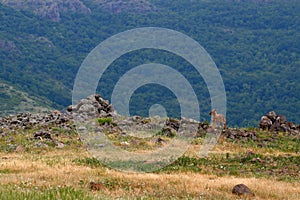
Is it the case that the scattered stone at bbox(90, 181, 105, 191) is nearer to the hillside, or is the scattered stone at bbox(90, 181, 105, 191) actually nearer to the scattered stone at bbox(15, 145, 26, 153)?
the hillside

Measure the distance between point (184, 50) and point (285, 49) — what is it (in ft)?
128

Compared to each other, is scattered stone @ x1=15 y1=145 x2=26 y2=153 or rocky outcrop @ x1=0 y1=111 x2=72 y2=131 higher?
rocky outcrop @ x1=0 y1=111 x2=72 y2=131

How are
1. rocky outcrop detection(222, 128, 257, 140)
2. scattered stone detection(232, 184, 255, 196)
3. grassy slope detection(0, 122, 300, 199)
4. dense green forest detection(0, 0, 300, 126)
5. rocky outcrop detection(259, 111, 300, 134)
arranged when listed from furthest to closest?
dense green forest detection(0, 0, 300, 126) < rocky outcrop detection(259, 111, 300, 134) < rocky outcrop detection(222, 128, 257, 140) < scattered stone detection(232, 184, 255, 196) < grassy slope detection(0, 122, 300, 199)

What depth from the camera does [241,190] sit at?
1622 centimetres

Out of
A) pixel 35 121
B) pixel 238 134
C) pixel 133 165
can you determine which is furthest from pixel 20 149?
pixel 238 134

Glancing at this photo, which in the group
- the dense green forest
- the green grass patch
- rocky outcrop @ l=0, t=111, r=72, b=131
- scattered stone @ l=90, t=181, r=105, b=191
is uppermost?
the dense green forest

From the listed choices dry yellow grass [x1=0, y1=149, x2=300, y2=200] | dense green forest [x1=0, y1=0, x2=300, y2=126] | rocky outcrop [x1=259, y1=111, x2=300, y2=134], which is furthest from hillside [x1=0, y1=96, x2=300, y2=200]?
dense green forest [x1=0, y1=0, x2=300, y2=126]

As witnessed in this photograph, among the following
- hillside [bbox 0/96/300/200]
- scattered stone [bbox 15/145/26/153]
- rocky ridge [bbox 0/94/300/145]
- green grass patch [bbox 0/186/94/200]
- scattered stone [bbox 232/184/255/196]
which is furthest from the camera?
rocky ridge [bbox 0/94/300/145]

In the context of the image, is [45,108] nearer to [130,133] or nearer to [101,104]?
[101,104]

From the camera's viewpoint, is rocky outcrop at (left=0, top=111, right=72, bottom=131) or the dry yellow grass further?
rocky outcrop at (left=0, top=111, right=72, bottom=131)

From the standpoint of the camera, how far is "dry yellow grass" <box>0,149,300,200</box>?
15.7 metres

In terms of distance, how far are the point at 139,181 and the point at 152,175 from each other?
1418mm

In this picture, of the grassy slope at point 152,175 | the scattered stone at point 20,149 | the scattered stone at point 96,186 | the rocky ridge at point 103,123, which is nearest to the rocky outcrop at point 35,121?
the rocky ridge at point 103,123

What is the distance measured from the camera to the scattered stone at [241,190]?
1619 centimetres
